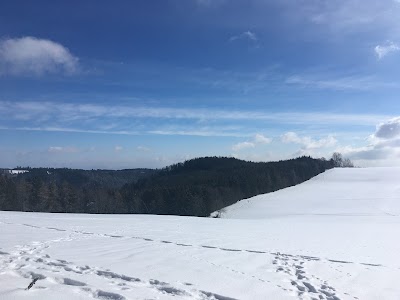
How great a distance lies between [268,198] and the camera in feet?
227

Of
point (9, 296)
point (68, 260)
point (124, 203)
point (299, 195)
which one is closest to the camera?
point (9, 296)

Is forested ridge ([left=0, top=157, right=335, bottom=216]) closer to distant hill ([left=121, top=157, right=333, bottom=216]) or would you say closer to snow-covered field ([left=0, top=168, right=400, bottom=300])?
distant hill ([left=121, top=157, right=333, bottom=216])

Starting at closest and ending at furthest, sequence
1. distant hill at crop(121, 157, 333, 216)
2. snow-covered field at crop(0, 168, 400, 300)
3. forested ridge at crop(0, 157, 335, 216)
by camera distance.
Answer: snow-covered field at crop(0, 168, 400, 300), forested ridge at crop(0, 157, 335, 216), distant hill at crop(121, 157, 333, 216)

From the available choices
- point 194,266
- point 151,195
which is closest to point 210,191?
point 151,195

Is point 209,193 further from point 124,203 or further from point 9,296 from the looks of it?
point 9,296

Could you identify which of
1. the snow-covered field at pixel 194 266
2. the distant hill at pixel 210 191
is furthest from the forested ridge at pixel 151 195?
the snow-covered field at pixel 194 266

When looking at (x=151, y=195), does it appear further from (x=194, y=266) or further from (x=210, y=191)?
(x=194, y=266)

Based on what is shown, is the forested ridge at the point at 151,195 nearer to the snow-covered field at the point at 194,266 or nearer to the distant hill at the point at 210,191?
the distant hill at the point at 210,191


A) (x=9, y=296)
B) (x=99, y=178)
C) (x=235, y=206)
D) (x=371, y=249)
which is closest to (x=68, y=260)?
(x=9, y=296)

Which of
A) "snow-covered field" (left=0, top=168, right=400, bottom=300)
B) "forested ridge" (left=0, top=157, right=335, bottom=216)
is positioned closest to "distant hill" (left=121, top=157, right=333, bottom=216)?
"forested ridge" (left=0, top=157, right=335, bottom=216)

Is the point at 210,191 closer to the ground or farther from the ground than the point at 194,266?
farther from the ground

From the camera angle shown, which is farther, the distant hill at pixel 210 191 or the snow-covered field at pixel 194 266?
the distant hill at pixel 210 191

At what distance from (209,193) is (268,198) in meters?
11.2

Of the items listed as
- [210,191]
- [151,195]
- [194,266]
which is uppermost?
[210,191]
